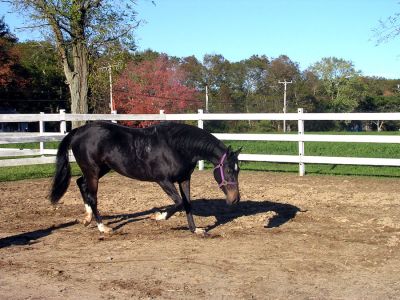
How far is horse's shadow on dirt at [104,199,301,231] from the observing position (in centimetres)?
727

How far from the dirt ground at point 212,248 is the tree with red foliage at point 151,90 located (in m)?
36.4

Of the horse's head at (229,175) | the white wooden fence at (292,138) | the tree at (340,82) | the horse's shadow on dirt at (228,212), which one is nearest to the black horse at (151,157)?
the horse's head at (229,175)

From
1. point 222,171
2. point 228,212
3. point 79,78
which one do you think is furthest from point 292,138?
point 79,78

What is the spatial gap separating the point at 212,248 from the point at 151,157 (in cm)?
156

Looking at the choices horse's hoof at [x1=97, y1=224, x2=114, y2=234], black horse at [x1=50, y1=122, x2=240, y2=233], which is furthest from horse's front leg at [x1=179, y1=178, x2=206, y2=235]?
horse's hoof at [x1=97, y1=224, x2=114, y2=234]

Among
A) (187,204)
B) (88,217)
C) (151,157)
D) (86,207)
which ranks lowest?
(88,217)

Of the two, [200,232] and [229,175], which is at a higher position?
[229,175]

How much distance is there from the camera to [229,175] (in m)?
6.25

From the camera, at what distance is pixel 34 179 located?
12547 millimetres

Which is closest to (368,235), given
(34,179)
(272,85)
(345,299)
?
(345,299)

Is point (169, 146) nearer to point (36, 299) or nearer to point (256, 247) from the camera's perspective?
point (256, 247)

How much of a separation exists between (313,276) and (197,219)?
3.08 m

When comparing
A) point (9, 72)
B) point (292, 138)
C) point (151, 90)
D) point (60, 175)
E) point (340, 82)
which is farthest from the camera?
point (340, 82)

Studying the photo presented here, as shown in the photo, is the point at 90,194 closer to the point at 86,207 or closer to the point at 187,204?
the point at 86,207
